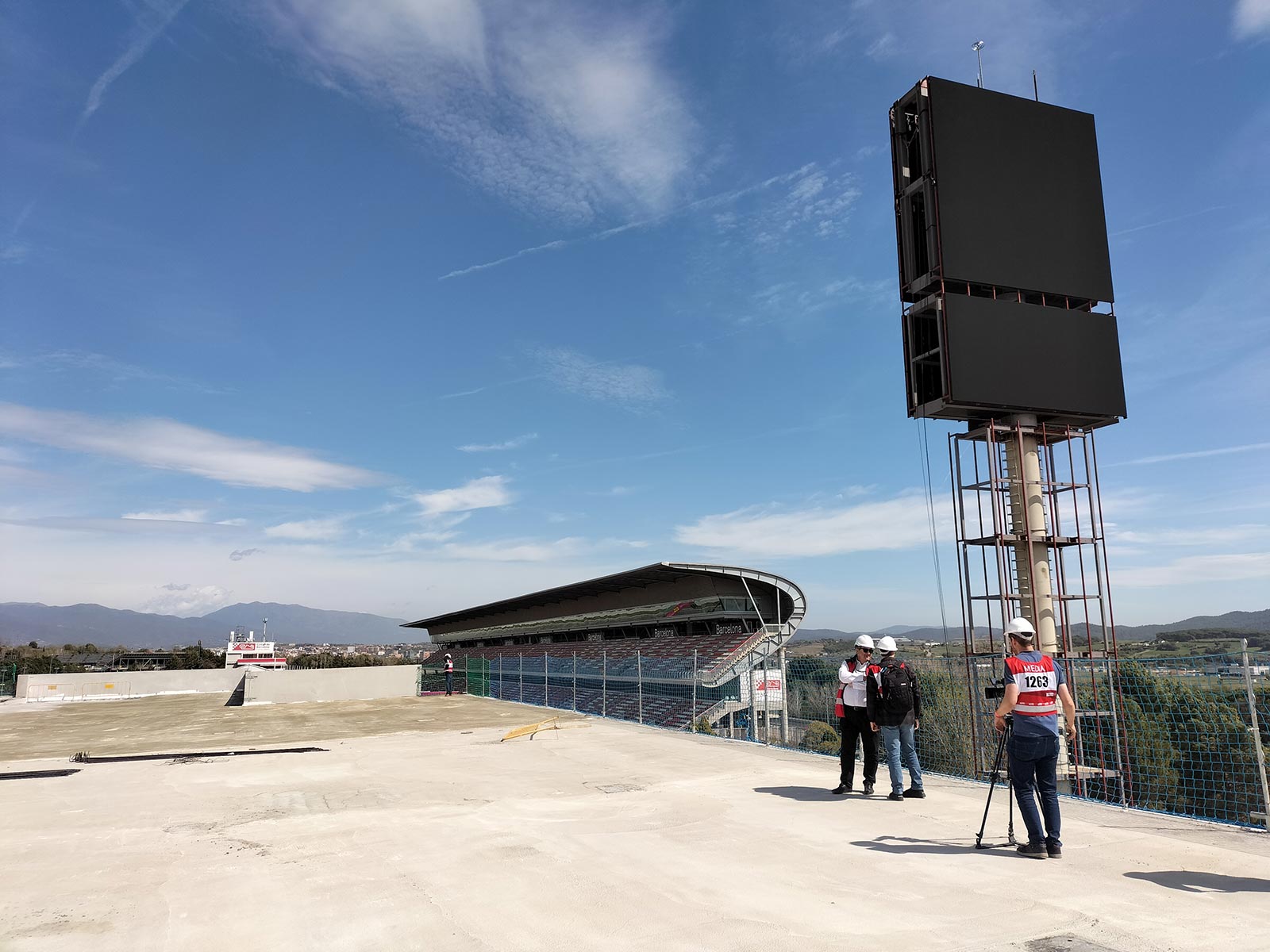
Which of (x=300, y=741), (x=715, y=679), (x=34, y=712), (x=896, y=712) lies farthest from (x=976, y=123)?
(x=34, y=712)

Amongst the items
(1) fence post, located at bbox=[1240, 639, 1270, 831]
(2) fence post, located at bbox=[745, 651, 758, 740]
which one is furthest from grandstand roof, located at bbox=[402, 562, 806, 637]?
(1) fence post, located at bbox=[1240, 639, 1270, 831]

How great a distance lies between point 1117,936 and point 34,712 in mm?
36658

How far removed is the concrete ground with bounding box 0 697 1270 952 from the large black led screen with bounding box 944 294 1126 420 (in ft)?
63.7

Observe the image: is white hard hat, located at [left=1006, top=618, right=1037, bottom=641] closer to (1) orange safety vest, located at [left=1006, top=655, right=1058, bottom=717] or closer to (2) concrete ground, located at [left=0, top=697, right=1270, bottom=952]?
(1) orange safety vest, located at [left=1006, top=655, right=1058, bottom=717]

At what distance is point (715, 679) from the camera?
115 feet

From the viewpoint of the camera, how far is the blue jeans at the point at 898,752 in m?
8.50

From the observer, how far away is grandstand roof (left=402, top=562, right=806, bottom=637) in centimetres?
4544

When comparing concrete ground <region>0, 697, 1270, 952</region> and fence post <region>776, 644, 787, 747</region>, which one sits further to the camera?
fence post <region>776, 644, 787, 747</region>

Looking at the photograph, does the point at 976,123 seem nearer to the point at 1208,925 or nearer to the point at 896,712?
the point at 896,712

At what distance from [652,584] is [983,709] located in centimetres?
4288

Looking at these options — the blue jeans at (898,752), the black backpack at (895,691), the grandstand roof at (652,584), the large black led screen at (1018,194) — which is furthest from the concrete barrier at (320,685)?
the black backpack at (895,691)

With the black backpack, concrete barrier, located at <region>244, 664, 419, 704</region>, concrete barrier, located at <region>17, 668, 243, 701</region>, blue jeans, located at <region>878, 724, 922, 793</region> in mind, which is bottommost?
concrete barrier, located at <region>17, 668, 243, 701</region>

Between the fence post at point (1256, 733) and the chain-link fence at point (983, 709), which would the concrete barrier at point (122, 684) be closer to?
the chain-link fence at point (983, 709)

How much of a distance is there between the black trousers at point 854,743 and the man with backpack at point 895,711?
0.26 metres
